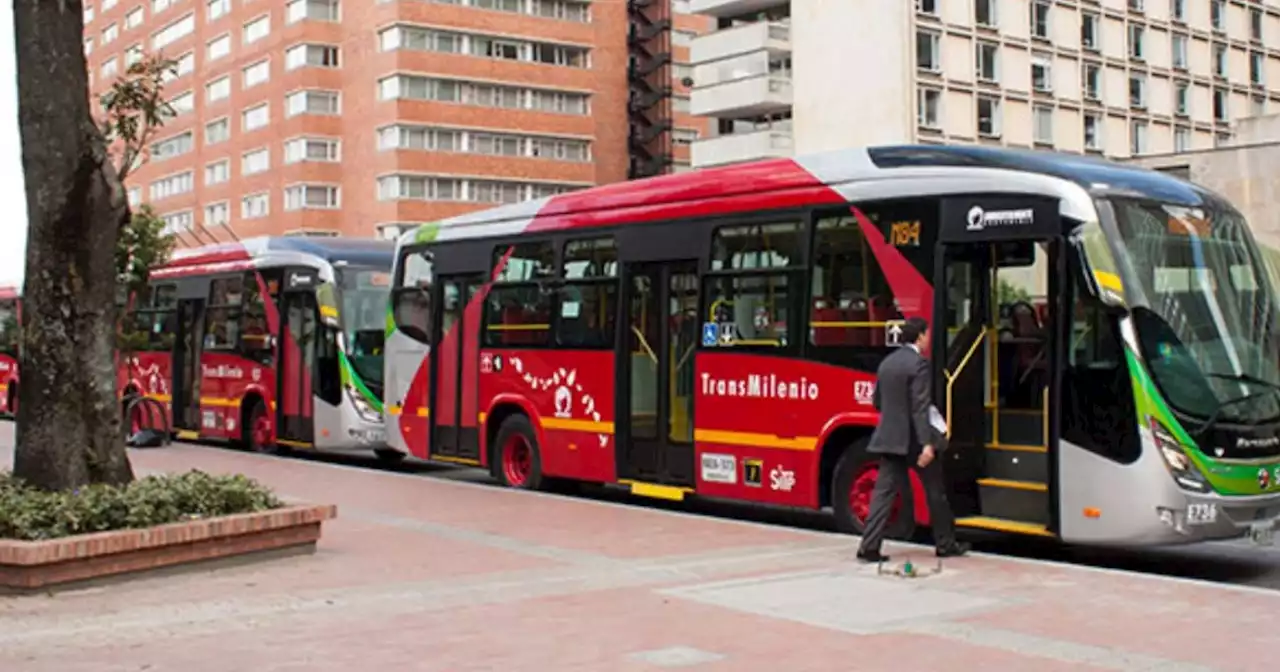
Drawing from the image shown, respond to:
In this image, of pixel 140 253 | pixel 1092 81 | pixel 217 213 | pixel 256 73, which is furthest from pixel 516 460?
pixel 217 213

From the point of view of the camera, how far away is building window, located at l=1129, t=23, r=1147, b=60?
6506cm

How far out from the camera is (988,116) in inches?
2349

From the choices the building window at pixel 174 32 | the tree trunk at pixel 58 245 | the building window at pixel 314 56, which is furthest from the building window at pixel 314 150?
the tree trunk at pixel 58 245

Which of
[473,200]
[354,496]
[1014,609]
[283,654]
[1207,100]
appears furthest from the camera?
[473,200]

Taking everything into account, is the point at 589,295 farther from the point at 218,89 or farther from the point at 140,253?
the point at 218,89

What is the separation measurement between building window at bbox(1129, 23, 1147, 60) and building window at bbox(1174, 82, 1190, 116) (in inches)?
111

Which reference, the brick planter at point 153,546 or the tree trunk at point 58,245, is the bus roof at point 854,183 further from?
the tree trunk at point 58,245

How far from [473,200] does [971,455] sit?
63104mm

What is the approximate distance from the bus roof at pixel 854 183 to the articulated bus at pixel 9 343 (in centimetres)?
2036

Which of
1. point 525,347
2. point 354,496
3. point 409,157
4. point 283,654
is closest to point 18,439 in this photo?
point 283,654

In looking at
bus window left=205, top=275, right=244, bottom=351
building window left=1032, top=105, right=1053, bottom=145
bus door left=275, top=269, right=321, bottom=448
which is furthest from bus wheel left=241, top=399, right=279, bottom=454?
building window left=1032, top=105, right=1053, bottom=145

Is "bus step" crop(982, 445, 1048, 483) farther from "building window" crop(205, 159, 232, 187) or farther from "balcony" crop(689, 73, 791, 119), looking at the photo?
"building window" crop(205, 159, 232, 187)

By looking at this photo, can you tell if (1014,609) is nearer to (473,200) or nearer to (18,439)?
(18,439)

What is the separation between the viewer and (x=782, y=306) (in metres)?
14.0
